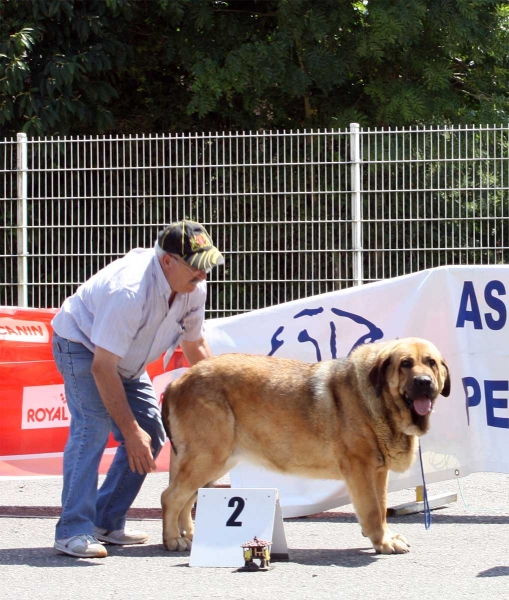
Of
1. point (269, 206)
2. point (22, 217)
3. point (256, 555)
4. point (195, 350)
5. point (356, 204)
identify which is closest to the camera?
point (256, 555)

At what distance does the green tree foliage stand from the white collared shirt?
8534 millimetres

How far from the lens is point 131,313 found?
17.6 feet

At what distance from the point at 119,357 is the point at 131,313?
236 millimetres

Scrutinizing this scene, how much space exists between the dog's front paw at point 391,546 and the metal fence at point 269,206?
16.8 ft

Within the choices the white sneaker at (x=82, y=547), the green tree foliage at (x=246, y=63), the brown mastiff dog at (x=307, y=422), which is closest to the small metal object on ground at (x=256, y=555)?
the brown mastiff dog at (x=307, y=422)

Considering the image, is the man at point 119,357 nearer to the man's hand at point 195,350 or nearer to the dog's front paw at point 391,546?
the man's hand at point 195,350

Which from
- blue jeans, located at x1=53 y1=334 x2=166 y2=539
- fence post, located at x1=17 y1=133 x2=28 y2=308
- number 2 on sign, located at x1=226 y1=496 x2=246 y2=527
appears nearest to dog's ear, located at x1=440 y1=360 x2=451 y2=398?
number 2 on sign, located at x1=226 y1=496 x2=246 y2=527

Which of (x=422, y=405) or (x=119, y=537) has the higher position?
(x=422, y=405)

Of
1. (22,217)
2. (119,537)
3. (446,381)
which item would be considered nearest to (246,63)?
(22,217)

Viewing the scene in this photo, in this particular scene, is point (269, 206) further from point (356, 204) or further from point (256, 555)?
point (256, 555)

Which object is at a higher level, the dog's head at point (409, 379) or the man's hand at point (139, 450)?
the dog's head at point (409, 379)

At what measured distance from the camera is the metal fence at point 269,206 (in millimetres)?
10414

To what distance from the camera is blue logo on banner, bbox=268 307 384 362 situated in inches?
274

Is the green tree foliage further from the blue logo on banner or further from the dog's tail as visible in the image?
the dog's tail
